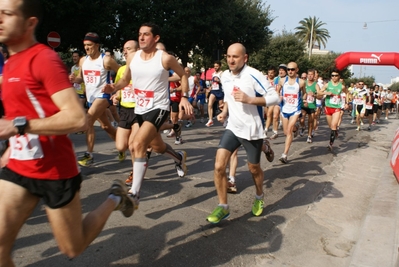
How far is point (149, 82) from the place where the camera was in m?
4.64

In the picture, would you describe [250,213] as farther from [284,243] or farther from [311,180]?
[311,180]

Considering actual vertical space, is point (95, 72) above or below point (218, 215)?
above

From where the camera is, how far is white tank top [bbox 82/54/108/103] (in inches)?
240

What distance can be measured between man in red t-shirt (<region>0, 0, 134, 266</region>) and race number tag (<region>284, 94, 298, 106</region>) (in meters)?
6.61

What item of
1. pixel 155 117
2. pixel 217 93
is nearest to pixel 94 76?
pixel 155 117

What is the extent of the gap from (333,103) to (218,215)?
21.6ft

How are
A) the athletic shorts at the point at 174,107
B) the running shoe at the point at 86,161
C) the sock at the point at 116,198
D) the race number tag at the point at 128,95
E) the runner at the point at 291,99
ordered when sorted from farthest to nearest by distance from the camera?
the athletic shorts at the point at 174,107 < the runner at the point at 291,99 < the running shoe at the point at 86,161 < the race number tag at the point at 128,95 < the sock at the point at 116,198

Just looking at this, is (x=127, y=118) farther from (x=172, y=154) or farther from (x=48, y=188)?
(x=48, y=188)

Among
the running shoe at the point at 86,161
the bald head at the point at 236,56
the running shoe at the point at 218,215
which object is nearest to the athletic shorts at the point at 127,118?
the running shoe at the point at 86,161

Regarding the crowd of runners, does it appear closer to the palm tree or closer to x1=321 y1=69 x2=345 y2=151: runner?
x1=321 y1=69 x2=345 y2=151: runner

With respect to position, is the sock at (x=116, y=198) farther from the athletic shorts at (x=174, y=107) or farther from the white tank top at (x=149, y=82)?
the athletic shorts at (x=174, y=107)

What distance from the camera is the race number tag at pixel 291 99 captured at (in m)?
8.27

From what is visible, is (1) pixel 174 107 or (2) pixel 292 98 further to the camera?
(1) pixel 174 107

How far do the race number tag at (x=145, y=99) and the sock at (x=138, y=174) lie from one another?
28.2 inches
